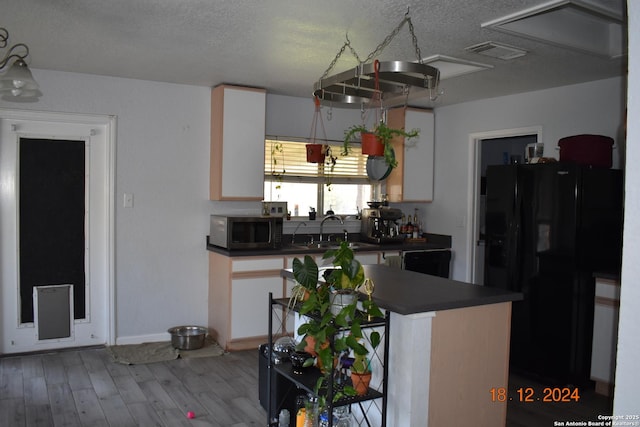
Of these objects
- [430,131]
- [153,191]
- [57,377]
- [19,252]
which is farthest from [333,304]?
[430,131]

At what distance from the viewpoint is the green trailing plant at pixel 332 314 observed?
2.43 meters

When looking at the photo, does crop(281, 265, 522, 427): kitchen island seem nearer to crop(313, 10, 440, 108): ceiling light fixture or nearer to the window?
crop(313, 10, 440, 108): ceiling light fixture

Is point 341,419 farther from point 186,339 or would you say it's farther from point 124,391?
point 186,339

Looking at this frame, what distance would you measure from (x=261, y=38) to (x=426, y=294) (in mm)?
1957

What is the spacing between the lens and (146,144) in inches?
193

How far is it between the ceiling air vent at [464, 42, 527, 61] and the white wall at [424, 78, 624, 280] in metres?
1.11

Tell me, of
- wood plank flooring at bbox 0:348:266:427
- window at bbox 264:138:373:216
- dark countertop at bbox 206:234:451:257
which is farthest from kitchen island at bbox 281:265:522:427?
window at bbox 264:138:373:216

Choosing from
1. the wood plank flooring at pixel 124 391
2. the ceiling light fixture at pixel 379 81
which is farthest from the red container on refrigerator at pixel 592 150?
the wood plank flooring at pixel 124 391

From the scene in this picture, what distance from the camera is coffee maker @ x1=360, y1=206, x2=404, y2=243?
566cm

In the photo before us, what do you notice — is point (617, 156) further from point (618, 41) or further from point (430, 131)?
point (430, 131)

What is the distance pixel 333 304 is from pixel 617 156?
121 inches

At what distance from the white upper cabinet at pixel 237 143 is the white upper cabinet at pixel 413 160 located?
1659 millimetres

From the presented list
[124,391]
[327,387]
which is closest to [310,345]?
[327,387]

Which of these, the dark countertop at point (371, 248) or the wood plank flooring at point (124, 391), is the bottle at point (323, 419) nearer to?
the wood plank flooring at point (124, 391)
